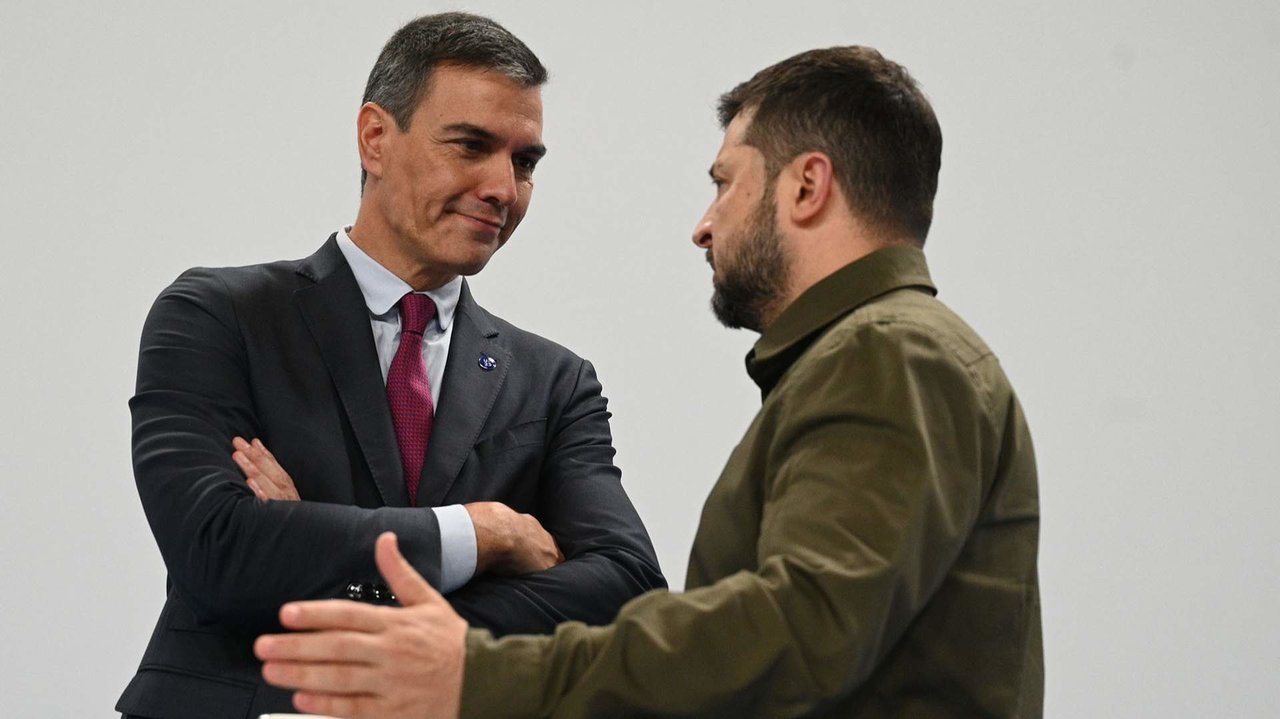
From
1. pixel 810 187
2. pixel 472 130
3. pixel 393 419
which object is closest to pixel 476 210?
pixel 472 130

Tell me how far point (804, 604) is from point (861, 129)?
0.70 meters

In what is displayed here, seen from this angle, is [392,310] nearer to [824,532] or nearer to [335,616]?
[335,616]

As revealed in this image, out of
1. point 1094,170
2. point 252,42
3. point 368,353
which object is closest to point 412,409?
point 368,353

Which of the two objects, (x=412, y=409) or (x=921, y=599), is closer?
(x=921, y=599)

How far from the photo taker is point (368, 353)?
8.04 feet

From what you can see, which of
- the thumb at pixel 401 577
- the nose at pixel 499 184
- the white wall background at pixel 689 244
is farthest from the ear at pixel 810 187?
the white wall background at pixel 689 244

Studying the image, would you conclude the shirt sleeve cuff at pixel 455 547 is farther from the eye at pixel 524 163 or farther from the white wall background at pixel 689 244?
the white wall background at pixel 689 244

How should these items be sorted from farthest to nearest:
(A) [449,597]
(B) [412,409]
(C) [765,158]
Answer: (B) [412,409] < (A) [449,597] < (C) [765,158]

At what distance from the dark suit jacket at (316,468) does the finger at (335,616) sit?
0.68 meters

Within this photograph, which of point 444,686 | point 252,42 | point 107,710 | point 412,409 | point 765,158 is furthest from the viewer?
point 252,42

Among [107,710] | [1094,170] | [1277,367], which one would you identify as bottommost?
[107,710]

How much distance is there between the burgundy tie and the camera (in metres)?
2.41

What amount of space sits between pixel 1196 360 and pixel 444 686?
11.3 ft

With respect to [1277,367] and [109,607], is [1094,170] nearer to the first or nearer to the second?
[1277,367]
